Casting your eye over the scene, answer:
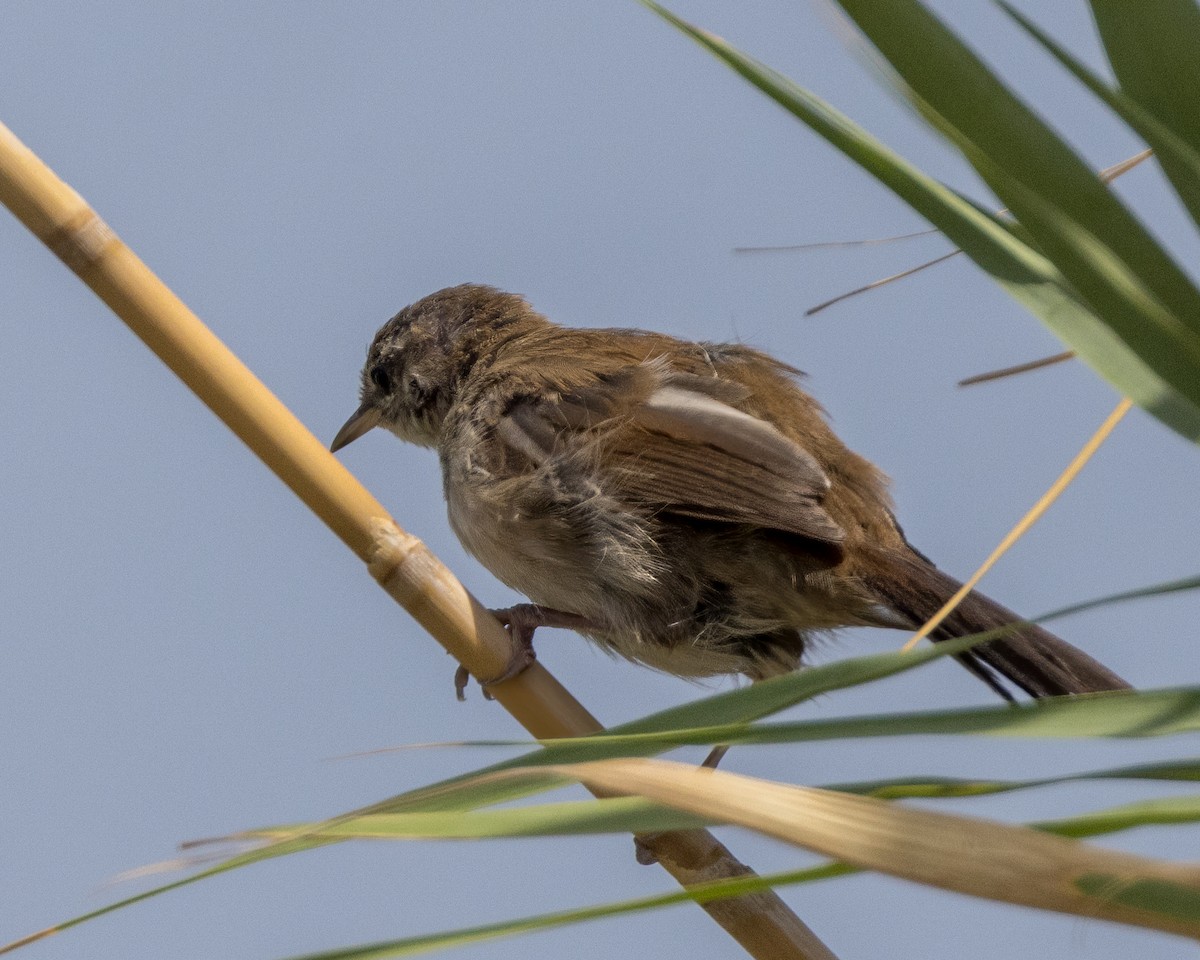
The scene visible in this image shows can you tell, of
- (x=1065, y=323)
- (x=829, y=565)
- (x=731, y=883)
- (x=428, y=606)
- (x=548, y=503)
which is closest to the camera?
(x=731, y=883)

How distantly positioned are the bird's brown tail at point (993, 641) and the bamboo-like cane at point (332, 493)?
33.0 inches

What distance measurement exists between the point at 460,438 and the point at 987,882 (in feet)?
10.5

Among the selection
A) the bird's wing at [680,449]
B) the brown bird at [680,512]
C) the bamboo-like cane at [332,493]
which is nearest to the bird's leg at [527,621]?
the brown bird at [680,512]

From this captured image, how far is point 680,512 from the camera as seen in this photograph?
371 cm

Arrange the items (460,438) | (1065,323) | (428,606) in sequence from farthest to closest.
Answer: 1. (460,438)
2. (428,606)
3. (1065,323)

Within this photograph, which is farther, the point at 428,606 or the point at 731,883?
the point at 428,606

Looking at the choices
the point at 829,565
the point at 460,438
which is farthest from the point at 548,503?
the point at 829,565

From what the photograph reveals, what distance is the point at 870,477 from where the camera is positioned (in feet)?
13.2

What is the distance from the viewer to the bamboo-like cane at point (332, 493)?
237 centimetres

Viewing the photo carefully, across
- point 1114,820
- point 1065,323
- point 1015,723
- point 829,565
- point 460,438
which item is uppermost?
point 460,438

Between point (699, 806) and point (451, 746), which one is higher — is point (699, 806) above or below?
below

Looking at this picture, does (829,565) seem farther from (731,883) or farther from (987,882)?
(987,882)

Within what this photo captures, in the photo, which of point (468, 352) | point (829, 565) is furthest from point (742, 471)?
point (468, 352)

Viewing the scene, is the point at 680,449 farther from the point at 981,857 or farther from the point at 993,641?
the point at 981,857
